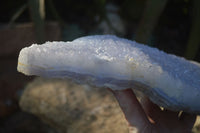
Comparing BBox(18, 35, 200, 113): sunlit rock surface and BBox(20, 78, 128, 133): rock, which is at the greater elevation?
BBox(18, 35, 200, 113): sunlit rock surface

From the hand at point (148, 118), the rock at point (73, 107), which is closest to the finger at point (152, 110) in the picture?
the hand at point (148, 118)

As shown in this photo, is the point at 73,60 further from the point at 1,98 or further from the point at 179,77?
the point at 1,98

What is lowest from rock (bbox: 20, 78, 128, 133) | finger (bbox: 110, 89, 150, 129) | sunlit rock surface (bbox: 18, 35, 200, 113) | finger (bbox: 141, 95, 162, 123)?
rock (bbox: 20, 78, 128, 133)

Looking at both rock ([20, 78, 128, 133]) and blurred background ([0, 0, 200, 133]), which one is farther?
blurred background ([0, 0, 200, 133])

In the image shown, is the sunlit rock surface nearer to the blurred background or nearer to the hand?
the hand

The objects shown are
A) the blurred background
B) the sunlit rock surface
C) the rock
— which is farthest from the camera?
the blurred background

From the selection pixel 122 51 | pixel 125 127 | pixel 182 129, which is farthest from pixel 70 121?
pixel 122 51

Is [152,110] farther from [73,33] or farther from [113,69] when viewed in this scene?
[73,33]

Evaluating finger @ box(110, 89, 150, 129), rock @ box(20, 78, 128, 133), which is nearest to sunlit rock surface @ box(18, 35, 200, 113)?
finger @ box(110, 89, 150, 129)
